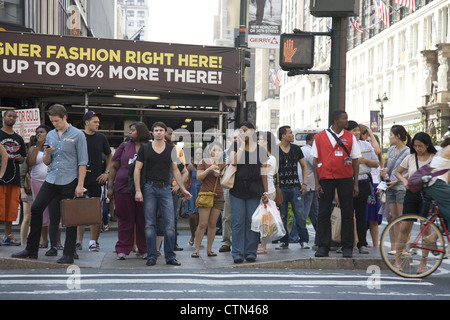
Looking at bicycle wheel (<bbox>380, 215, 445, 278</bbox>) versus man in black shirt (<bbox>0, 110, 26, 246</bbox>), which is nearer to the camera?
bicycle wheel (<bbox>380, 215, 445, 278</bbox>)

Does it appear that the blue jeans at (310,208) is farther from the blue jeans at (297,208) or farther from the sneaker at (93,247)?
the sneaker at (93,247)

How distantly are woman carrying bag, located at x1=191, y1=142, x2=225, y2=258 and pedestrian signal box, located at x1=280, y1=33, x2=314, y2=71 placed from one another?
1708 mm

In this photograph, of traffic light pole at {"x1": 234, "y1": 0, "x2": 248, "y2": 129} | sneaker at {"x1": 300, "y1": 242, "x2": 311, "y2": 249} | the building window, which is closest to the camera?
sneaker at {"x1": 300, "y1": 242, "x2": 311, "y2": 249}

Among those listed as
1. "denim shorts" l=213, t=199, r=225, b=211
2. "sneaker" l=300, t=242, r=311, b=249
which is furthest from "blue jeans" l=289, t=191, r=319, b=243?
"denim shorts" l=213, t=199, r=225, b=211

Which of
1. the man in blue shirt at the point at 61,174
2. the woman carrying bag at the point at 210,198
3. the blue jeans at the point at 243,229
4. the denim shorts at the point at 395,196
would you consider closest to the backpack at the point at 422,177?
the denim shorts at the point at 395,196

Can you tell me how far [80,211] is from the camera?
863 cm

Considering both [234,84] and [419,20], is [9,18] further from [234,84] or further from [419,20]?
[419,20]

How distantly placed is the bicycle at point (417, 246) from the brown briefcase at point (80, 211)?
146 inches

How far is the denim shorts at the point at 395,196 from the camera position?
9641 mm

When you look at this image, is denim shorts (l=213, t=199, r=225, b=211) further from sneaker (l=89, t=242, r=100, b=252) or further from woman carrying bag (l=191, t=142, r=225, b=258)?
sneaker (l=89, t=242, r=100, b=252)

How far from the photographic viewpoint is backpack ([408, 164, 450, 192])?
25.9 feet

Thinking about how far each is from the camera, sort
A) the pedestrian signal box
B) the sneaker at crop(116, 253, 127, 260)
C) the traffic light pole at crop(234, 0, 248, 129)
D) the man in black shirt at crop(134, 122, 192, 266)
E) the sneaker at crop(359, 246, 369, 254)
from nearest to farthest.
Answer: the man in black shirt at crop(134, 122, 192, 266)
the sneaker at crop(116, 253, 127, 260)
the sneaker at crop(359, 246, 369, 254)
the pedestrian signal box
the traffic light pole at crop(234, 0, 248, 129)

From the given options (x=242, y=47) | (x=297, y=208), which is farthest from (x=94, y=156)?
(x=242, y=47)
